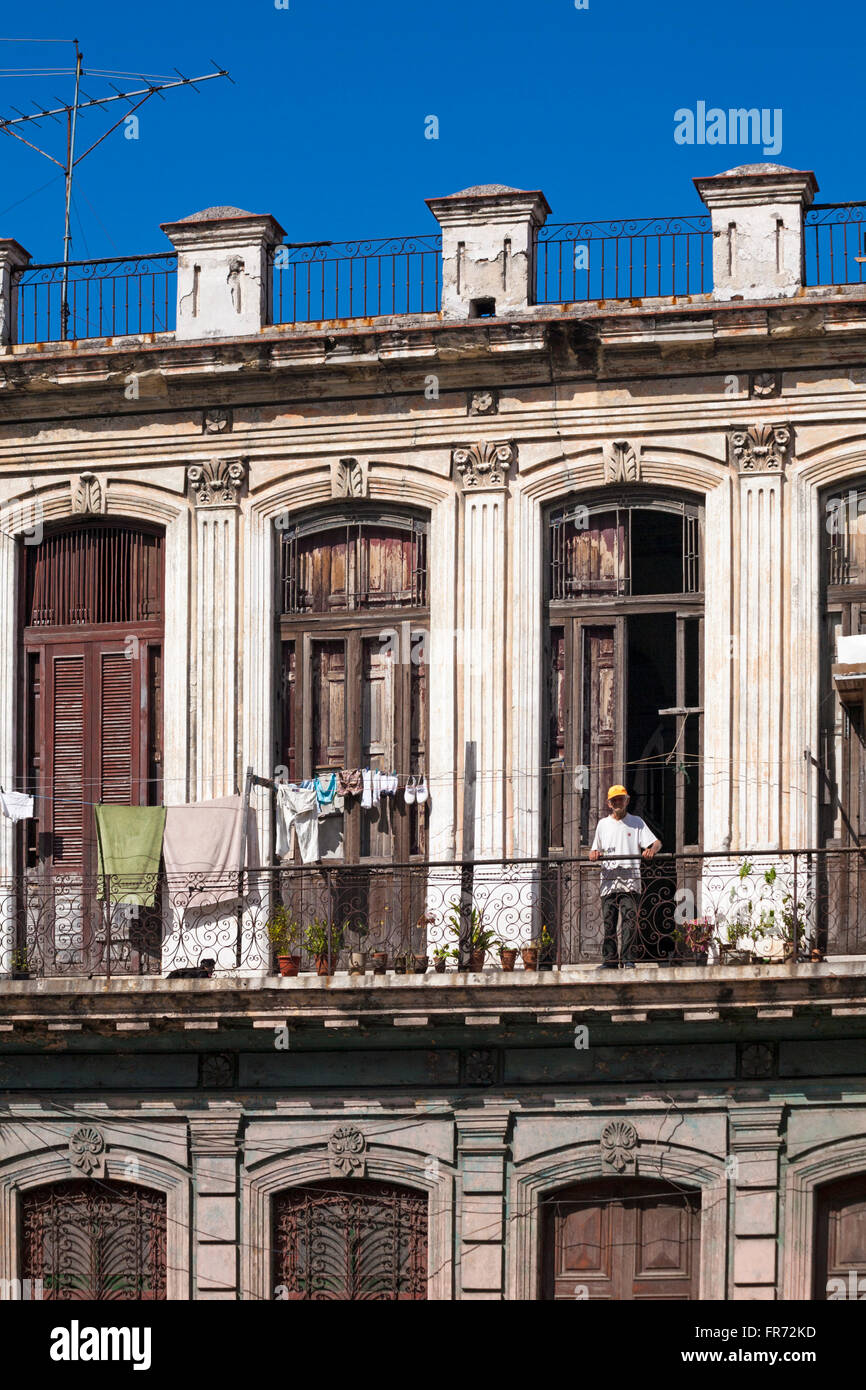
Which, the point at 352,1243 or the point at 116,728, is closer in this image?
the point at 352,1243

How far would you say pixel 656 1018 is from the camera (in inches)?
814

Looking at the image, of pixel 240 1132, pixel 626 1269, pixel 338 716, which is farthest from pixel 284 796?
pixel 626 1269

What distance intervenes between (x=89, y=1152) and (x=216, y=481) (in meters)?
5.37

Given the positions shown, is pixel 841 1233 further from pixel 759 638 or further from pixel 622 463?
pixel 622 463

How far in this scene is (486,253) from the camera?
22.4m

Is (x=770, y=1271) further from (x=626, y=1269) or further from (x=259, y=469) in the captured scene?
(x=259, y=469)

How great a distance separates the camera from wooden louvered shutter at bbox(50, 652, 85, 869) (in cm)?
2281

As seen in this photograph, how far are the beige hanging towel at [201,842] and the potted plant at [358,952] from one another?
94 centimetres

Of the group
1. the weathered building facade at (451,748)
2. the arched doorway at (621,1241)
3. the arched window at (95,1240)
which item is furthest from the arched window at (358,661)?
the arched window at (95,1240)

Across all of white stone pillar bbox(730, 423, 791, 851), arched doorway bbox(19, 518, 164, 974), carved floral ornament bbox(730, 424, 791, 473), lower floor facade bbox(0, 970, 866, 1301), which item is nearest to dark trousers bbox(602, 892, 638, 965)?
lower floor facade bbox(0, 970, 866, 1301)

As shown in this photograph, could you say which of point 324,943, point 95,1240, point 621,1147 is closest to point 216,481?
point 324,943

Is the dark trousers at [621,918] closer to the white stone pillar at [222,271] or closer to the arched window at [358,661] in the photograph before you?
the arched window at [358,661]

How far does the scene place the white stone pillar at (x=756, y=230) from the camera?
21.8 m

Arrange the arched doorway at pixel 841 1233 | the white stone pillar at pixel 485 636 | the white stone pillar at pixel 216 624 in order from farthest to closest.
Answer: the white stone pillar at pixel 216 624 < the white stone pillar at pixel 485 636 < the arched doorway at pixel 841 1233
